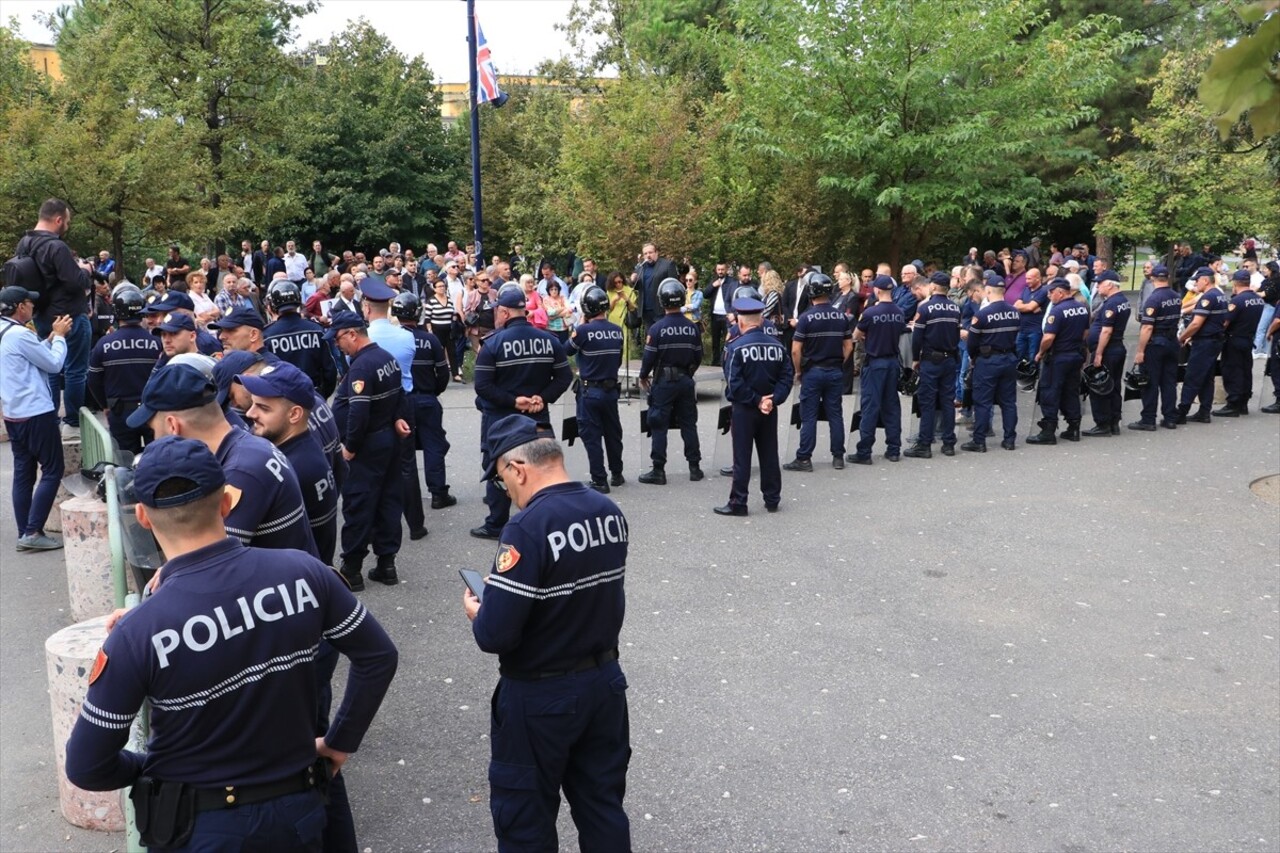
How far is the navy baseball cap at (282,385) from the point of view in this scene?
18.5ft

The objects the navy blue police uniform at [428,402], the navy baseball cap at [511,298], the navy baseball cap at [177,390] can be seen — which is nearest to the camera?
the navy baseball cap at [177,390]

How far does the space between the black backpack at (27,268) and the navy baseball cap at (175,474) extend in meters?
8.42

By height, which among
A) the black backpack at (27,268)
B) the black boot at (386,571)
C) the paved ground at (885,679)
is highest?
the black backpack at (27,268)

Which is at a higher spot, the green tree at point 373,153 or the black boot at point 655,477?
the green tree at point 373,153

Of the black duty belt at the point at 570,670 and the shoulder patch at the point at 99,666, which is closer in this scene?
the shoulder patch at the point at 99,666

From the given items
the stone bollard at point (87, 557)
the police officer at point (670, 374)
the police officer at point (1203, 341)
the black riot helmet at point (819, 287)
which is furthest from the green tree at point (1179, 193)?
the stone bollard at point (87, 557)

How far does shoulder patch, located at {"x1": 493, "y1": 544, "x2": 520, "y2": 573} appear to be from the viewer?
3995 millimetres

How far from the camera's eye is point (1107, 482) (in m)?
11.7

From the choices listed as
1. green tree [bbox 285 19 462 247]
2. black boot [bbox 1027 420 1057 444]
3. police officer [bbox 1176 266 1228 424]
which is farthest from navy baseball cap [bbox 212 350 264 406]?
green tree [bbox 285 19 462 247]

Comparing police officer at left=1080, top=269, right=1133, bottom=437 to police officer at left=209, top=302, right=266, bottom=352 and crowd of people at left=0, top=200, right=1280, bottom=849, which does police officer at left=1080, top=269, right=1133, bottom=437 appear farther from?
police officer at left=209, top=302, right=266, bottom=352

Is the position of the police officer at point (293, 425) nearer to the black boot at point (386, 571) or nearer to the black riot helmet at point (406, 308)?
the black boot at point (386, 571)

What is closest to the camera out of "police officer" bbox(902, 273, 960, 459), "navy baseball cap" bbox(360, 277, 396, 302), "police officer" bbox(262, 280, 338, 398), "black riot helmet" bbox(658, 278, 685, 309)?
"navy baseball cap" bbox(360, 277, 396, 302)

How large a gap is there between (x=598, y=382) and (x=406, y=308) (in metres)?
2.05

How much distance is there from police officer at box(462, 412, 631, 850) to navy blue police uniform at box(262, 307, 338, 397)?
625 centimetres
